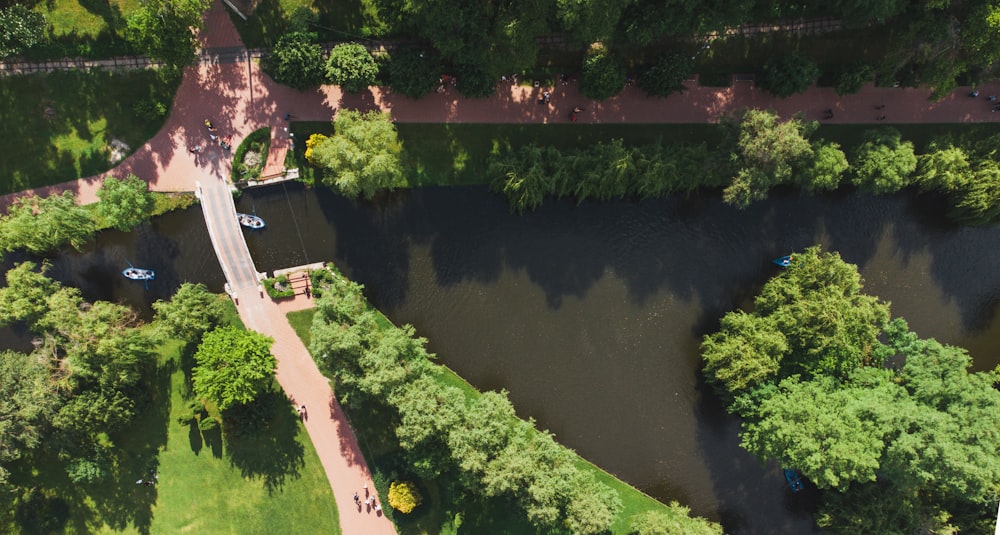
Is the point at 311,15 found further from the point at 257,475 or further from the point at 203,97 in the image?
the point at 257,475

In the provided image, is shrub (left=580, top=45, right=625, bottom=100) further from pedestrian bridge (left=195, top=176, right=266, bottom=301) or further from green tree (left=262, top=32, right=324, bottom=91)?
pedestrian bridge (left=195, top=176, right=266, bottom=301)

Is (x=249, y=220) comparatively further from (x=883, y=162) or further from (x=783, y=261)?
(x=883, y=162)

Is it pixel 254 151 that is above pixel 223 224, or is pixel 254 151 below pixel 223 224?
above

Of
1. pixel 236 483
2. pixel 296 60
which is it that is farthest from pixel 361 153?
pixel 236 483

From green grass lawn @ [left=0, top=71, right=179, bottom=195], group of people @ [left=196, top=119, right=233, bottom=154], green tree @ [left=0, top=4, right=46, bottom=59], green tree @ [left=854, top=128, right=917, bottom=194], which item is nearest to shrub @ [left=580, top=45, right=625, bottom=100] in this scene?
green tree @ [left=854, top=128, right=917, bottom=194]

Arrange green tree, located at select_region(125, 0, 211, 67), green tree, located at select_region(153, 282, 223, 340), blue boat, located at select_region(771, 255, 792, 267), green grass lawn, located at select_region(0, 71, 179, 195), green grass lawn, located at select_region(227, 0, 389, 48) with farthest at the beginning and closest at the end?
blue boat, located at select_region(771, 255, 792, 267), green grass lawn, located at select_region(227, 0, 389, 48), green grass lawn, located at select_region(0, 71, 179, 195), green tree, located at select_region(153, 282, 223, 340), green tree, located at select_region(125, 0, 211, 67)

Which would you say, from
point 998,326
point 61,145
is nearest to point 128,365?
point 61,145
